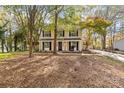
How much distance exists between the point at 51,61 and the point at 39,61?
28 centimetres

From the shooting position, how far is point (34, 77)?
13.7 feet

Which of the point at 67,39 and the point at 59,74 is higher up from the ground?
the point at 67,39

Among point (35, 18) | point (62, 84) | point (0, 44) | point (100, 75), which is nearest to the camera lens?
point (62, 84)

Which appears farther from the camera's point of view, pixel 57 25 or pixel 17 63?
pixel 57 25

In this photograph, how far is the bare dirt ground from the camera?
3979 millimetres

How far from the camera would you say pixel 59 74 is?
4.29 meters

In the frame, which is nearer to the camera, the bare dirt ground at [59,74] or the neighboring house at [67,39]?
the bare dirt ground at [59,74]

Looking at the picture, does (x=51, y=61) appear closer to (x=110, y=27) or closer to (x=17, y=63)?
(x=17, y=63)

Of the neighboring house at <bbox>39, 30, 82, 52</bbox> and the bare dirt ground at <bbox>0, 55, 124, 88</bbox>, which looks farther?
the neighboring house at <bbox>39, 30, 82, 52</bbox>

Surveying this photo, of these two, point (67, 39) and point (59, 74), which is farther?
point (67, 39)

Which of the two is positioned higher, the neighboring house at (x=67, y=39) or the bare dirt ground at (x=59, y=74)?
the neighboring house at (x=67, y=39)

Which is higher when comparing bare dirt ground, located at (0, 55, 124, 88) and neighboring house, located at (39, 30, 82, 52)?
neighboring house, located at (39, 30, 82, 52)

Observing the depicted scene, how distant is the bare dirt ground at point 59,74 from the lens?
157 inches
